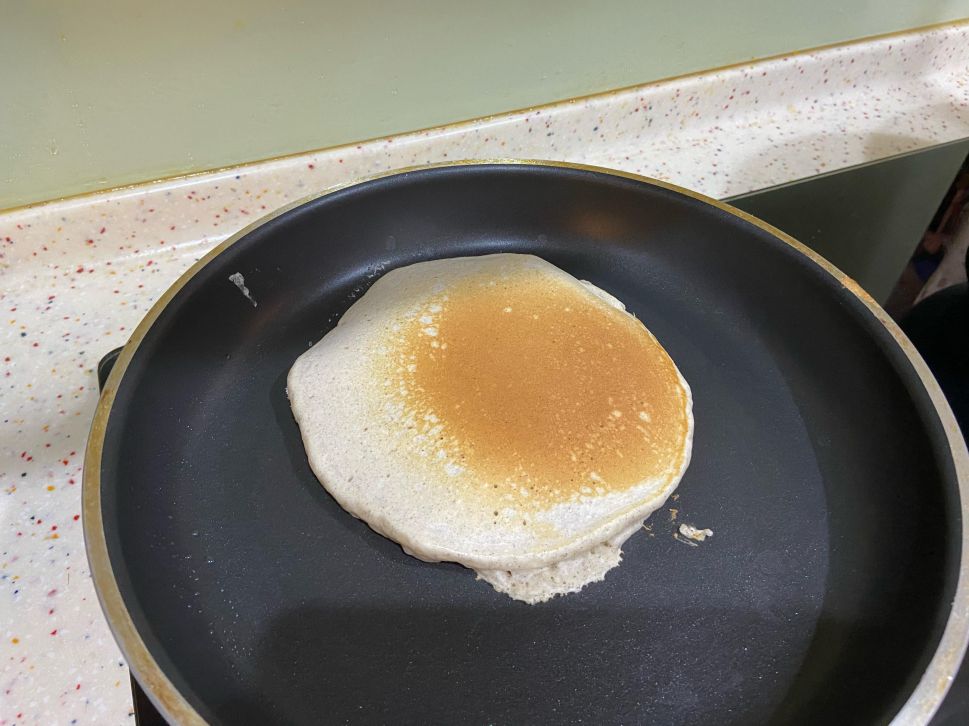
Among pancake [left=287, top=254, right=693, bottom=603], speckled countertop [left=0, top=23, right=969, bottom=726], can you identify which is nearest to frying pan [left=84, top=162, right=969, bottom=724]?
pancake [left=287, top=254, right=693, bottom=603]

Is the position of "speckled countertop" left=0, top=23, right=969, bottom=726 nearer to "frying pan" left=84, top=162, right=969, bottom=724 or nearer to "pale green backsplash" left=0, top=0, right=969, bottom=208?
"pale green backsplash" left=0, top=0, right=969, bottom=208

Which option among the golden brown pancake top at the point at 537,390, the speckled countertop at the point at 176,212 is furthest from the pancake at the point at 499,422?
the speckled countertop at the point at 176,212

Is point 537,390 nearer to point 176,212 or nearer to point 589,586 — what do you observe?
point 589,586

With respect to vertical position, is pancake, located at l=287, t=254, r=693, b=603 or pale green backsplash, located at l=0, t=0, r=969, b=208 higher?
pale green backsplash, located at l=0, t=0, r=969, b=208

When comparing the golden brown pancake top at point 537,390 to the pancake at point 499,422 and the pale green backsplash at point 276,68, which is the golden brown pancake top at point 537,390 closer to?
the pancake at point 499,422

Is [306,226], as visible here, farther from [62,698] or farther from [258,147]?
[62,698]

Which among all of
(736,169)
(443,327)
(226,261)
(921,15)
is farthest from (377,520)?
(921,15)
